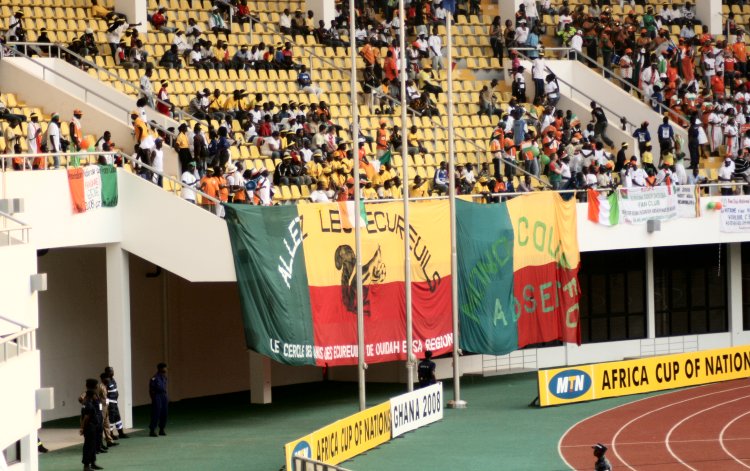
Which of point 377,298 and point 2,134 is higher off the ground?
point 2,134

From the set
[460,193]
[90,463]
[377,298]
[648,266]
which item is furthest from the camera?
[648,266]

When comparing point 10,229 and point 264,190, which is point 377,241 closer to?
point 264,190

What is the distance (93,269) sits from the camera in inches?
1283

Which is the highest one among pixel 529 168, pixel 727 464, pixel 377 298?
pixel 529 168

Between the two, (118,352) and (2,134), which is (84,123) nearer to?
(2,134)

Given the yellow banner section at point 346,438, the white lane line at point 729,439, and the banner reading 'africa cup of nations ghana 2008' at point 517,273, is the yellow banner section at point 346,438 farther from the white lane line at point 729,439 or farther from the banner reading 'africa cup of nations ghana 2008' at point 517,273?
the banner reading 'africa cup of nations ghana 2008' at point 517,273

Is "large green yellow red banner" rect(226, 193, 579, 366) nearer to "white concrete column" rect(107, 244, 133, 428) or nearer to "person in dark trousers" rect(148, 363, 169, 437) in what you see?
"person in dark trousers" rect(148, 363, 169, 437)

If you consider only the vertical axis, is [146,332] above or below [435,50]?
below

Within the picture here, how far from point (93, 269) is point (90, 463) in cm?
775

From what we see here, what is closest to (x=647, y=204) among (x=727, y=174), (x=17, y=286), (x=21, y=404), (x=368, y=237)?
(x=727, y=174)

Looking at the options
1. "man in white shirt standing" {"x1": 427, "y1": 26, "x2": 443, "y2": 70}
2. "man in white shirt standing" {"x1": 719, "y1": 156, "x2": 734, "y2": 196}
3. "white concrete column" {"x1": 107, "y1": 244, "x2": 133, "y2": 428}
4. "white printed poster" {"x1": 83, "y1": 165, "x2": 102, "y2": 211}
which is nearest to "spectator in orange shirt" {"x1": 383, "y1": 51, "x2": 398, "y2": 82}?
"man in white shirt standing" {"x1": 427, "y1": 26, "x2": 443, "y2": 70}

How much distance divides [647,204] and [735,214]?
277 centimetres

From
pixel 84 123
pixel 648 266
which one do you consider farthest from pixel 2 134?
pixel 648 266

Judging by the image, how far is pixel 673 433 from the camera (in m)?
29.3
